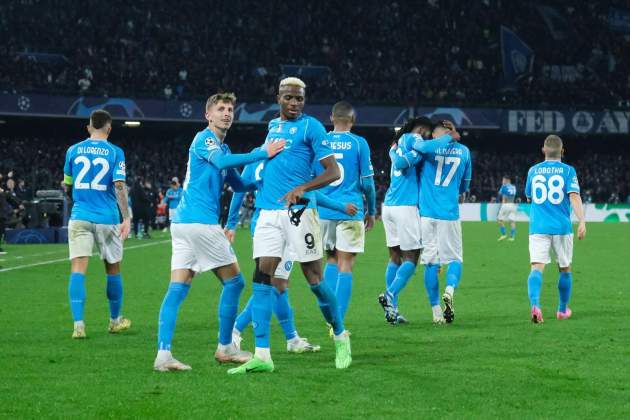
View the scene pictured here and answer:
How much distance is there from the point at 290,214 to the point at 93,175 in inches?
130

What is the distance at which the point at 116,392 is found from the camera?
6934 mm

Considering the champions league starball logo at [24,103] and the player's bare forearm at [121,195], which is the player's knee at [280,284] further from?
the champions league starball logo at [24,103]

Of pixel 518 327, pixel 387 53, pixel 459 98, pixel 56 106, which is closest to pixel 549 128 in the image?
pixel 459 98

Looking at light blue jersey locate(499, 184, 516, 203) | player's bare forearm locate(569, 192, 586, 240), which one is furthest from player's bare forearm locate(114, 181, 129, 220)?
light blue jersey locate(499, 184, 516, 203)

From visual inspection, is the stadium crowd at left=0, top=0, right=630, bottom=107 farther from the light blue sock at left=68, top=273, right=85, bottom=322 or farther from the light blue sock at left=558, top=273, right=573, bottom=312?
the light blue sock at left=558, top=273, right=573, bottom=312

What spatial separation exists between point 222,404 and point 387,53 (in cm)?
5540

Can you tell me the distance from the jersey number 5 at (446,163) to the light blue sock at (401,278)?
103cm

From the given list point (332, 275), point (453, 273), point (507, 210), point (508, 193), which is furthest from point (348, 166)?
point (508, 193)

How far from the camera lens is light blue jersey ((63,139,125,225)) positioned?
10367 millimetres

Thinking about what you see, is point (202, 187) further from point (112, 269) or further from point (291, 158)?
point (112, 269)

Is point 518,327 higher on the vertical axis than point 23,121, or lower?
lower

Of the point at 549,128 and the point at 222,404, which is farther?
the point at 549,128

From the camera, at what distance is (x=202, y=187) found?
8.06 meters

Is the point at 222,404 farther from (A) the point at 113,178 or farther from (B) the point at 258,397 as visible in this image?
(A) the point at 113,178
